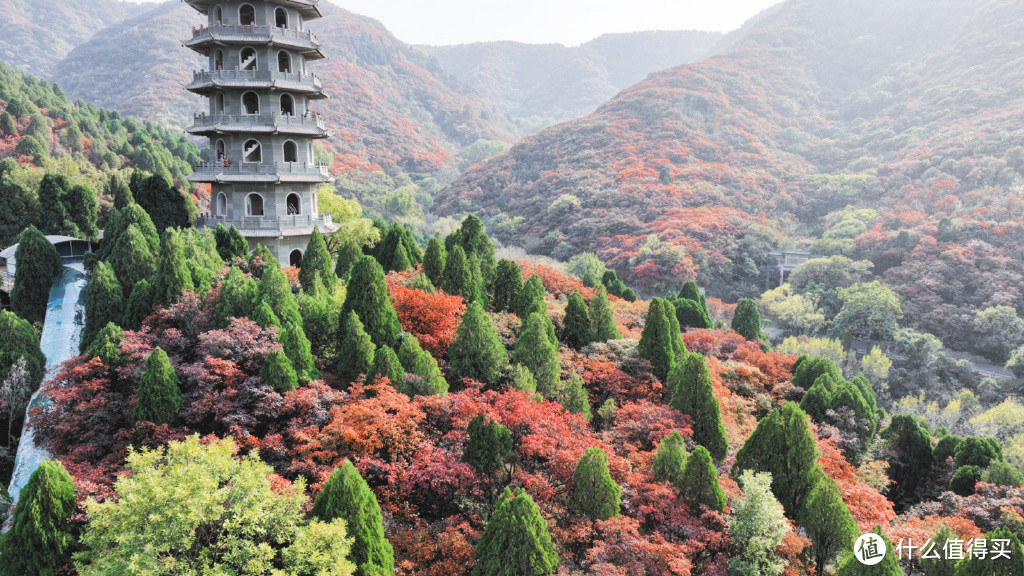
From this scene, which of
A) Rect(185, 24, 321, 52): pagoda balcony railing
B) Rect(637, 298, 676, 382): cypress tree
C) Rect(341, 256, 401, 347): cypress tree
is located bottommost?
Rect(637, 298, 676, 382): cypress tree

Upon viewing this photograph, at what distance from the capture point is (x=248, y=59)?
90.3 ft

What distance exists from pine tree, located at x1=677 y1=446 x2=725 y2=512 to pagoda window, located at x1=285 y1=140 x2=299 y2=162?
944 inches

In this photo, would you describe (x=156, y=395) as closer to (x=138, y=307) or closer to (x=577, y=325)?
(x=138, y=307)

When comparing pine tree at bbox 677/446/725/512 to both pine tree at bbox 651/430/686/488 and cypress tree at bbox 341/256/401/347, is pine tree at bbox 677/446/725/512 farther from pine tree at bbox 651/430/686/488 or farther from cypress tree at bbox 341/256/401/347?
cypress tree at bbox 341/256/401/347

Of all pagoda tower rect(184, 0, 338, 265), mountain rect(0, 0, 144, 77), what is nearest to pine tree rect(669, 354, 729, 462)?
pagoda tower rect(184, 0, 338, 265)

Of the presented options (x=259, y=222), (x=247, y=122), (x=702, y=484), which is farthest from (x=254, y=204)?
(x=702, y=484)

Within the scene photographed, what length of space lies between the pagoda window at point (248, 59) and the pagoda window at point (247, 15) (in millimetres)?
1223

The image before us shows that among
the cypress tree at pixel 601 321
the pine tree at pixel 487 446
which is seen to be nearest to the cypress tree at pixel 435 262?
the cypress tree at pixel 601 321

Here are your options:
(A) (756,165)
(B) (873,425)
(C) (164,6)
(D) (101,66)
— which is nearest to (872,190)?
(A) (756,165)

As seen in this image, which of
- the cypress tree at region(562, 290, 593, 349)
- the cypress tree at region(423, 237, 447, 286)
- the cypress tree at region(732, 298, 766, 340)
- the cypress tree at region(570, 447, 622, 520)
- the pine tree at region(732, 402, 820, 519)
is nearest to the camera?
the cypress tree at region(570, 447, 622, 520)

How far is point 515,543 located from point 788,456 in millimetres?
9199

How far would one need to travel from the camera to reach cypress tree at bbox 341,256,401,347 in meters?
19.0

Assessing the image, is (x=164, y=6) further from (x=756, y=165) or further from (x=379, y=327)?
(x=379, y=327)

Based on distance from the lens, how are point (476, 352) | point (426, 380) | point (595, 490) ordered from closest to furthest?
point (595, 490) → point (426, 380) → point (476, 352)
